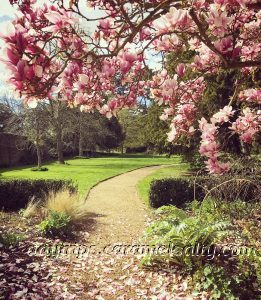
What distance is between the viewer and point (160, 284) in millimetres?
5484

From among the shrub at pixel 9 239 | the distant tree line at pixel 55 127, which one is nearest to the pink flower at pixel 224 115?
the shrub at pixel 9 239

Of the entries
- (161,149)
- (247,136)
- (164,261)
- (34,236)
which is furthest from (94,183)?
(247,136)

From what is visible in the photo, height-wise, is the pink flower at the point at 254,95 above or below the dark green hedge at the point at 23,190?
above

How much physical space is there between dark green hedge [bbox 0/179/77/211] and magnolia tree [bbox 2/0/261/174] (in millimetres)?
7850

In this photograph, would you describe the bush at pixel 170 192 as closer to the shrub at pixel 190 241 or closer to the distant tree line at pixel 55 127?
the shrub at pixel 190 241

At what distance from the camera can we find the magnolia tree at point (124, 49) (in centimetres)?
240

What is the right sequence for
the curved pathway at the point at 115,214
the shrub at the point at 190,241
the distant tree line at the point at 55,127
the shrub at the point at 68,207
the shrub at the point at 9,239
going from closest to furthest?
the shrub at the point at 190,241 → the shrub at the point at 9,239 → the curved pathway at the point at 115,214 → the shrub at the point at 68,207 → the distant tree line at the point at 55,127

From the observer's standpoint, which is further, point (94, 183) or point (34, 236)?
point (94, 183)

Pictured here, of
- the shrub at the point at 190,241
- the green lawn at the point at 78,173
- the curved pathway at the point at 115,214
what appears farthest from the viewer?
the green lawn at the point at 78,173

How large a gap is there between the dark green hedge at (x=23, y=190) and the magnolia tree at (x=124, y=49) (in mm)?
7850

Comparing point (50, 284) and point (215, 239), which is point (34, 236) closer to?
point (50, 284)

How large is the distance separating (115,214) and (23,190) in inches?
123

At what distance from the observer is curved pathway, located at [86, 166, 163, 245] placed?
27.9ft

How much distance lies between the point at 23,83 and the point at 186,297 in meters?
3.86
